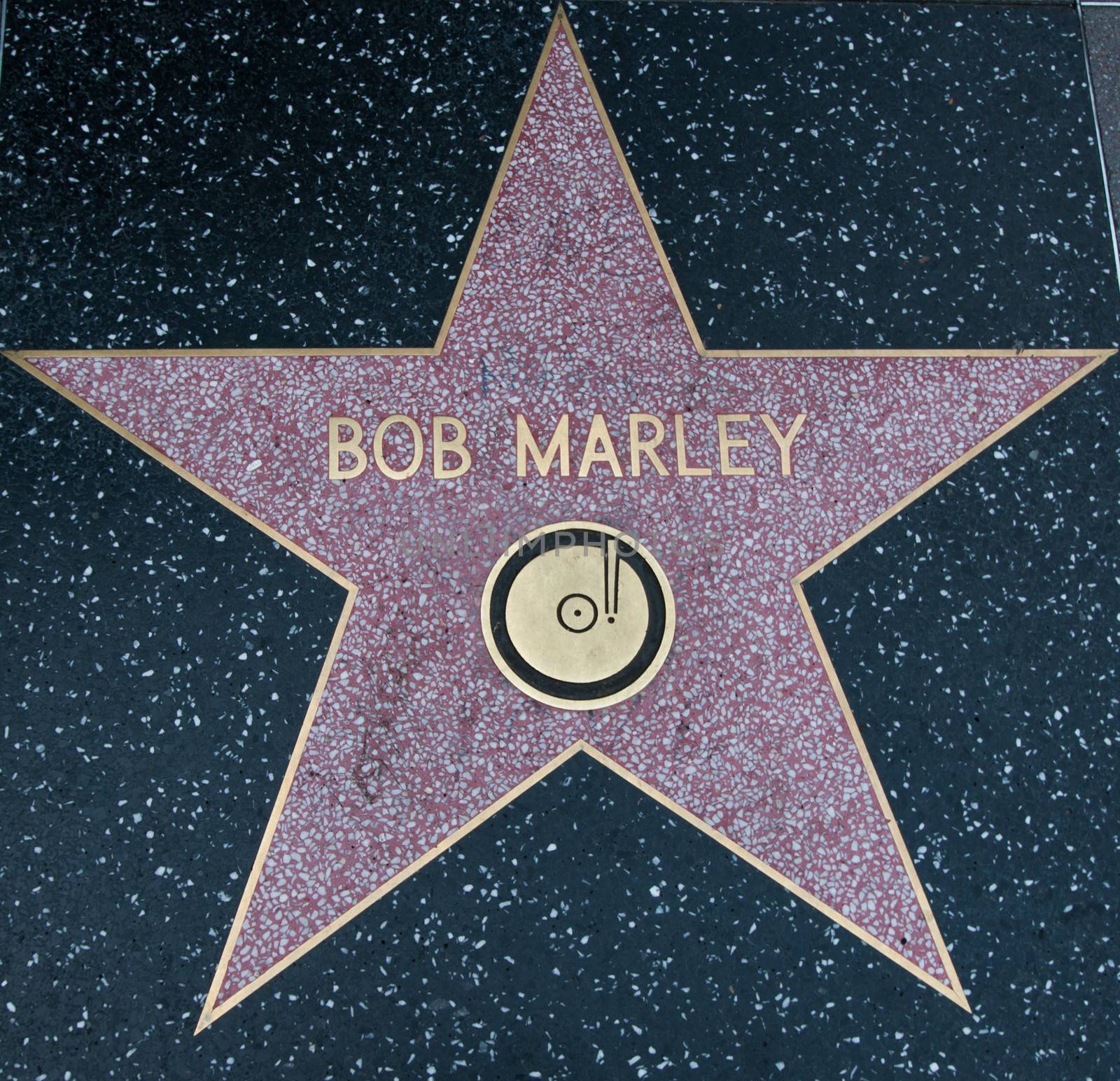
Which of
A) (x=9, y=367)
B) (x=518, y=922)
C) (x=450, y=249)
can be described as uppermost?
(x=450, y=249)

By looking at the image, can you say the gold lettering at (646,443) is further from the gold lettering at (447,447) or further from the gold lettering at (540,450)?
the gold lettering at (447,447)

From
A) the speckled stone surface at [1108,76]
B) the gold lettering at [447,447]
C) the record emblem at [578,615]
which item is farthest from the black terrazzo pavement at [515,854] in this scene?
the speckled stone surface at [1108,76]

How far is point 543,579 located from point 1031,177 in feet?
3.56

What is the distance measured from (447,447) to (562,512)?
211 mm

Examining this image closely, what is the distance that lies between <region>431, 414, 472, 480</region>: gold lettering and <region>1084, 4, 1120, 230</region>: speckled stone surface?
118 centimetres

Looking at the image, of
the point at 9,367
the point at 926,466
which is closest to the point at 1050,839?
the point at 926,466

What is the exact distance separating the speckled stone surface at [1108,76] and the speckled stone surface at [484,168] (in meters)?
0.03

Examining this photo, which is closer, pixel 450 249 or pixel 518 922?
pixel 518 922

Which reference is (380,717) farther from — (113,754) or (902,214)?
(902,214)

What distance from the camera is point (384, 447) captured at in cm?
138

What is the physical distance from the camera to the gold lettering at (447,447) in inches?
54.5

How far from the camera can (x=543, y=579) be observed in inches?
53.4

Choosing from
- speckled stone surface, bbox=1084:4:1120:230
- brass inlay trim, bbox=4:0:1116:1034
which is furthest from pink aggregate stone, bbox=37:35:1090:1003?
speckled stone surface, bbox=1084:4:1120:230

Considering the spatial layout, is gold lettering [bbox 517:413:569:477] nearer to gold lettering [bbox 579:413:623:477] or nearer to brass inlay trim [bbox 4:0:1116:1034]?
gold lettering [bbox 579:413:623:477]
